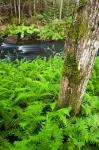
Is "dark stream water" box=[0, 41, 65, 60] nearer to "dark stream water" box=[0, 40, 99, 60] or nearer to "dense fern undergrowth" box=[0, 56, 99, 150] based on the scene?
"dark stream water" box=[0, 40, 99, 60]

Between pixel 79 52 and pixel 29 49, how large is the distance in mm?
13650

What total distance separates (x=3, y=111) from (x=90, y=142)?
184 centimetres

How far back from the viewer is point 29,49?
17.4 m

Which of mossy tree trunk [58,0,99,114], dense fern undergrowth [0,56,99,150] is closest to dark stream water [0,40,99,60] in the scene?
dense fern undergrowth [0,56,99,150]

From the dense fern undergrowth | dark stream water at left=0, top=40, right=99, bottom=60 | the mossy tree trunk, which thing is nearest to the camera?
the mossy tree trunk

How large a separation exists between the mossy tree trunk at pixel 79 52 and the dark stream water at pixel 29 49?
1064 centimetres

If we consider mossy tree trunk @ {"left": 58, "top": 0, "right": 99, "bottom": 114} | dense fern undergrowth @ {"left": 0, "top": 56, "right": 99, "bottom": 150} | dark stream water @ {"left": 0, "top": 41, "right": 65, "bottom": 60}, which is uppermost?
mossy tree trunk @ {"left": 58, "top": 0, "right": 99, "bottom": 114}

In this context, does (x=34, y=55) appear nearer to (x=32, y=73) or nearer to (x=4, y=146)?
(x=32, y=73)

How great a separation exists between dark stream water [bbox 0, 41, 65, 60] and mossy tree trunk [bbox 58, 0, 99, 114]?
10643mm

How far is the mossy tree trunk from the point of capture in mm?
3619

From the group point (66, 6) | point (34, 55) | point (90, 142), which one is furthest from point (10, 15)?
point (90, 142)

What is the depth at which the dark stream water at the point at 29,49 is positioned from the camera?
51.7 ft

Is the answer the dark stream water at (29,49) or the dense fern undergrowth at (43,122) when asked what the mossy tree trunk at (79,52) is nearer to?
the dense fern undergrowth at (43,122)

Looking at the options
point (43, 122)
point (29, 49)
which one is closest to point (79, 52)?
point (43, 122)
